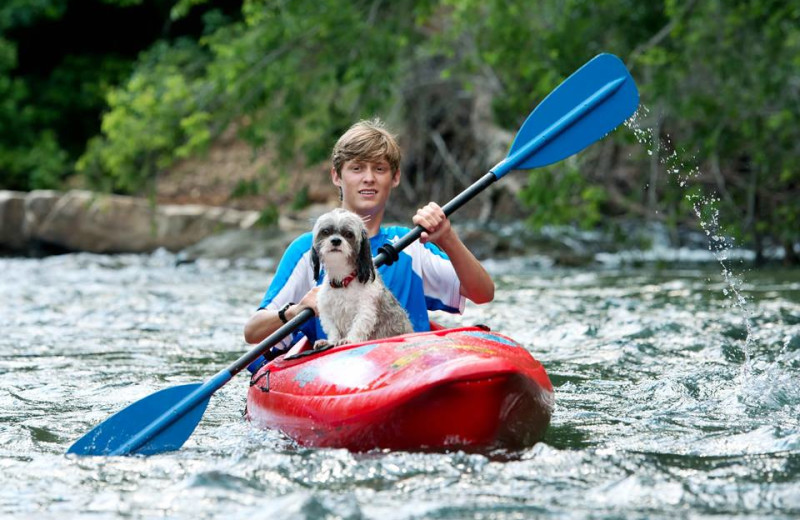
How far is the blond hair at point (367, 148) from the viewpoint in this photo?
11.7 feet

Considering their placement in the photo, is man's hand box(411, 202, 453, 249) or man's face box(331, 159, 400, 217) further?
man's face box(331, 159, 400, 217)

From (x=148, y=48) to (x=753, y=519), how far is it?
1866 cm

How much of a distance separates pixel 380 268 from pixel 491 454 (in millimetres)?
982

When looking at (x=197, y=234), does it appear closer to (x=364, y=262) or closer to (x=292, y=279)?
(x=292, y=279)

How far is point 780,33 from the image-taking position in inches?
359

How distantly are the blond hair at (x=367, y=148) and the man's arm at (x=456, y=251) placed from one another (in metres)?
0.30

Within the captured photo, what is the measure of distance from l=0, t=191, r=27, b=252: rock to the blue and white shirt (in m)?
9.99

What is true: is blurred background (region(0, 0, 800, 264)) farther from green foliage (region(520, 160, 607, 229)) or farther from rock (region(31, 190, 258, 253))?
rock (region(31, 190, 258, 253))

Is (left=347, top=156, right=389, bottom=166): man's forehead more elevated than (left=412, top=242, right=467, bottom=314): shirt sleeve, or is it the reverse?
(left=347, top=156, right=389, bottom=166): man's forehead

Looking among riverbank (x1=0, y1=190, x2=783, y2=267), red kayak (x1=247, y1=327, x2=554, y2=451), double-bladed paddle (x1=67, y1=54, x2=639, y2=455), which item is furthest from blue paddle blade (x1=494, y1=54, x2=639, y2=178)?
riverbank (x1=0, y1=190, x2=783, y2=267)

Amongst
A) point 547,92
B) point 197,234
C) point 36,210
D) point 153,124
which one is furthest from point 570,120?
point 36,210

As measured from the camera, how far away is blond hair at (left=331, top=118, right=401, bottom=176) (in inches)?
141

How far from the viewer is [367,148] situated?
3564 mm

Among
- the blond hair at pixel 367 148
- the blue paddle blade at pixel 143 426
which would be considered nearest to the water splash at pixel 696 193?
the blond hair at pixel 367 148
